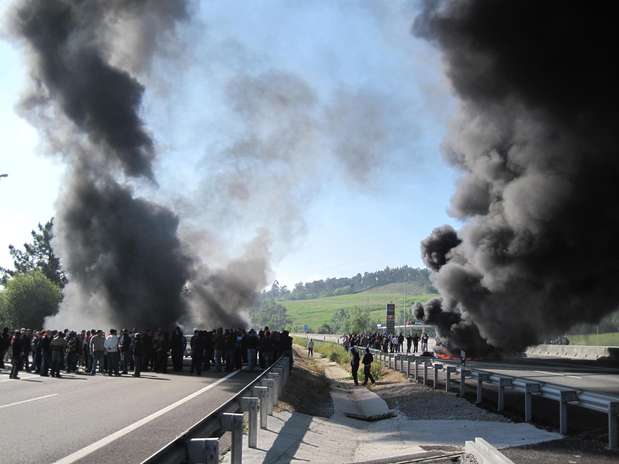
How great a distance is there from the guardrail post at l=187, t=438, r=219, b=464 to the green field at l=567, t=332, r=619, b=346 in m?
47.9

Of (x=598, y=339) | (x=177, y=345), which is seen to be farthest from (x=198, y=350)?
(x=598, y=339)

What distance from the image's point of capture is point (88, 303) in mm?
37656

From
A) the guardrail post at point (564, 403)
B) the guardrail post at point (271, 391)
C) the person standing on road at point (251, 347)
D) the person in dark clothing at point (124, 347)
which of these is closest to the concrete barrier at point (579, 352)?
the person standing on road at point (251, 347)

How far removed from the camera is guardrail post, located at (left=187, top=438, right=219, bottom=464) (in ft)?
16.8

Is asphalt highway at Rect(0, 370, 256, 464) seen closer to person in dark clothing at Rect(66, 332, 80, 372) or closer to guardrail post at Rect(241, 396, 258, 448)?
guardrail post at Rect(241, 396, 258, 448)

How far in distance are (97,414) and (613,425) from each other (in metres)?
8.01

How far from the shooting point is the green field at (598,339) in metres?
48.3

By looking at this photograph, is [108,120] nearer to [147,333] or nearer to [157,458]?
[147,333]

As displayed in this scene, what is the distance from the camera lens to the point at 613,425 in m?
8.34

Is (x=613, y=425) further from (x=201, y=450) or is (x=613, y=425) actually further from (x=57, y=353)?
(x=57, y=353)

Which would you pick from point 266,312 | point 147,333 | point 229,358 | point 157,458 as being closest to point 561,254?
point 229,358

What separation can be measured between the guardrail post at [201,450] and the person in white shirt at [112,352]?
53.2 feet

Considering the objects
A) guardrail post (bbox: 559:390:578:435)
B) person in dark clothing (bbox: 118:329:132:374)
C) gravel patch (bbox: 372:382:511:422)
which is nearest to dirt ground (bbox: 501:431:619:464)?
guardrail post (bbox: 559:390:578:435)

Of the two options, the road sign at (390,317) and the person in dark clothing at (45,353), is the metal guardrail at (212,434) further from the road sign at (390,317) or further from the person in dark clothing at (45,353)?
the road sign at (390,317)
